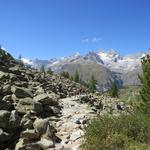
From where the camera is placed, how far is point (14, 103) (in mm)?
24656

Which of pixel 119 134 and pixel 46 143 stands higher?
pixel 119 134

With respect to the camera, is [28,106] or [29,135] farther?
[28,106]

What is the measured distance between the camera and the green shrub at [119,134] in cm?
1655

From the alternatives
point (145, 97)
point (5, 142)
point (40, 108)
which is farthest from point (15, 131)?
point (145, 97)

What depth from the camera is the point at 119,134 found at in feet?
56.8

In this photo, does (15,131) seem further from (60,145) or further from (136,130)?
(136,130)

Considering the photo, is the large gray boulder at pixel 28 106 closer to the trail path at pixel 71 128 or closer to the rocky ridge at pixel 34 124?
the rocky ridge at pixel 34 124

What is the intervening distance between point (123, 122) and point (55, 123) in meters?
6.55

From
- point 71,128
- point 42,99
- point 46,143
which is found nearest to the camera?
point 46,143

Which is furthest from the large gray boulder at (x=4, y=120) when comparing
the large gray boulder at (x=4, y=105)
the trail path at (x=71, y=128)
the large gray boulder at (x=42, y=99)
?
the large gray boulder at (x=42, y=99)

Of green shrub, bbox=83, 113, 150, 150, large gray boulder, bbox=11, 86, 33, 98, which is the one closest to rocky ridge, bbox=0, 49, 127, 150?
large gray boulder, bbox=11, 86, 33, 98

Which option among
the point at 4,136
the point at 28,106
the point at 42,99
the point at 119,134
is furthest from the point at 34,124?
the point at 42,99

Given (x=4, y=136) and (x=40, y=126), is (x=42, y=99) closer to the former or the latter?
(x=40, y=126)

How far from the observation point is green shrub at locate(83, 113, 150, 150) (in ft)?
54.3
